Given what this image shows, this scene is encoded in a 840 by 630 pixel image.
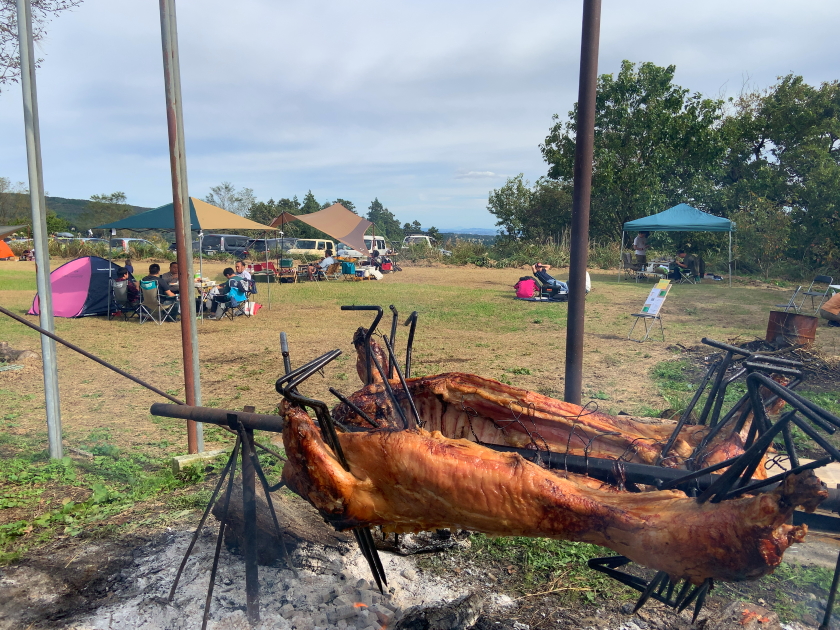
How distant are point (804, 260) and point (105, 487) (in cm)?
2237

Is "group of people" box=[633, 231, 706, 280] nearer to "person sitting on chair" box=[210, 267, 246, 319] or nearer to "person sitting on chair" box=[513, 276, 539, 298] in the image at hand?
"person sitting on chair" box=[513, 276, 539, 298]

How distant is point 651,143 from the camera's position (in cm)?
2239

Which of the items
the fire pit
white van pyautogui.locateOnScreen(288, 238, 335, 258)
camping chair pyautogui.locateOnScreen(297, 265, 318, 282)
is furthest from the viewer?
white van pyautogui.locateOnScreen(288, 238, 335, 258)

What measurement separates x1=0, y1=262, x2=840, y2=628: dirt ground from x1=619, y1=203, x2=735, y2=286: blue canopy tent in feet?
6.27

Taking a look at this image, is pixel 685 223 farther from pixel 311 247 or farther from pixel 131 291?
pixel 311 247

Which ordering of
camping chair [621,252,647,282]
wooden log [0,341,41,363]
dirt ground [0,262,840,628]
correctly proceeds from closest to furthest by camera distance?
dirt ground [0,262,840,628]
wooden log [0,341,41,363]
camping chair [621,252,647,282]

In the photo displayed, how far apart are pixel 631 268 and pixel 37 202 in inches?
780

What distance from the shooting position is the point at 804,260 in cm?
1938

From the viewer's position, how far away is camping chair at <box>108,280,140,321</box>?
38.1 feet

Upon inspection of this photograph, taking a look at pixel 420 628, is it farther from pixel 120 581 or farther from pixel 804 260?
pixel 804 260

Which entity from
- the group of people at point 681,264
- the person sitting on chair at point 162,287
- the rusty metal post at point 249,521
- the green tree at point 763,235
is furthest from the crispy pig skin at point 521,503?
the green tree at point 763,235

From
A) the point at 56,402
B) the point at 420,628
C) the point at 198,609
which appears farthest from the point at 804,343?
the point at 56,402

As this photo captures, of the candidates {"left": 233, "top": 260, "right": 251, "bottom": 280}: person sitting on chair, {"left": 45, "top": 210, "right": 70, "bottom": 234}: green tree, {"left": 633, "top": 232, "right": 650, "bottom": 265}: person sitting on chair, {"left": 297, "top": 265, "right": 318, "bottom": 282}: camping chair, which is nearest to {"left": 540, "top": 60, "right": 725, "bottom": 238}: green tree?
{"left": 633, "top": 232, "right": 650, "bottom": 265}: person sitting on chair

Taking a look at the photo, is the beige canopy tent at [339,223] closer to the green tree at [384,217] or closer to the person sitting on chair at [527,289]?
the person sitting on chair at [527,289]
